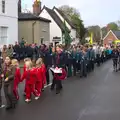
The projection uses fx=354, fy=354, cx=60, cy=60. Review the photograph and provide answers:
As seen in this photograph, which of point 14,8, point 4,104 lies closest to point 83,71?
point 4,104

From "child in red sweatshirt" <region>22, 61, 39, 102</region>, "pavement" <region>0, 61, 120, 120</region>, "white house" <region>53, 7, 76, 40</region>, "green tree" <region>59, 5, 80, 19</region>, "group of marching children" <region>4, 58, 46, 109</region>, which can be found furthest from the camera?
"green tree" <region>59, 5, 80, 19</region>

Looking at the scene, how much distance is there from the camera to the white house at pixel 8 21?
34.3m

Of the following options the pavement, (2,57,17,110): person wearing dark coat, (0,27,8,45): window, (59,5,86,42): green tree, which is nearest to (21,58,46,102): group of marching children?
the pavement

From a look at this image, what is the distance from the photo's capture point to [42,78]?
525 inches

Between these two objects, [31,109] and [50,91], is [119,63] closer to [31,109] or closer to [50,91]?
[50,91]

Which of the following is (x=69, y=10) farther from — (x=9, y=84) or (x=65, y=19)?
(x=9, y=84)

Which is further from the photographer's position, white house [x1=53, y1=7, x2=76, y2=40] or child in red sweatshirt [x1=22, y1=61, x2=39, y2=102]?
white house [x1=53, y1=7, x2=76, y2=40]

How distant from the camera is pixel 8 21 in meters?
35.3

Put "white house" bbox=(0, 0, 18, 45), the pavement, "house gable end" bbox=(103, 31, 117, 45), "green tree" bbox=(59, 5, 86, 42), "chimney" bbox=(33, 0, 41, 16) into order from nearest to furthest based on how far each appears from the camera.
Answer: the pavement
"white house" bbox=(0, 0, 18, 45)
"chimney" bbox=(33, 0, 41, 16)
"green tree" bbox=(59, 5, 86, 42)
"house gable end" bbox=(103, 31, 117, 45)

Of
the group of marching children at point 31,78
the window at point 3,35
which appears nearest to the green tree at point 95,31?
the window at point 3,35

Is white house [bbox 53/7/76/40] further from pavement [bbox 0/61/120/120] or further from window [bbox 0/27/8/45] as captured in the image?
pavement [bbox 0/61/120/120]

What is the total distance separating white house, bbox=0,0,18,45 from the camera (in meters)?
34.3

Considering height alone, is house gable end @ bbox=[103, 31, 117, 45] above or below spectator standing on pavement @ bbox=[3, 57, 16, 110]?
above

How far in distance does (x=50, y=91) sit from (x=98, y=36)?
124331 mm
